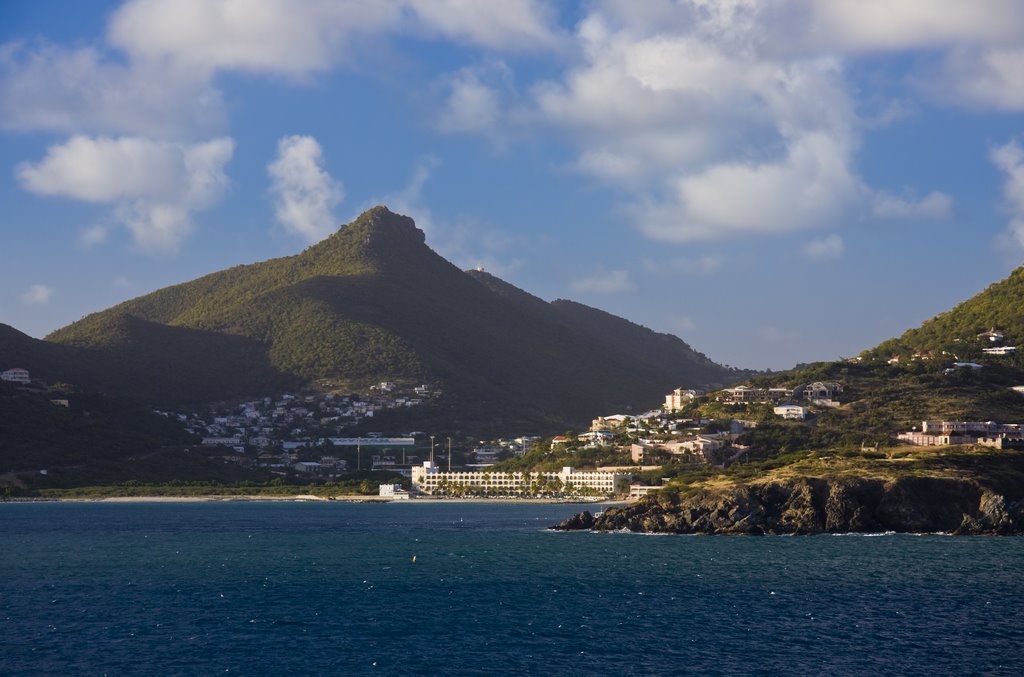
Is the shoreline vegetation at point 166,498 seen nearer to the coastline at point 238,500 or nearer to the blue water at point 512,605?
the coastline at point 238,500

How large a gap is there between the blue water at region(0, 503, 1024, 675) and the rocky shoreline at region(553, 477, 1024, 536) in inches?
221

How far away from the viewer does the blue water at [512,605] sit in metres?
→ 54.8

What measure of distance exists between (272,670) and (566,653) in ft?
40.9

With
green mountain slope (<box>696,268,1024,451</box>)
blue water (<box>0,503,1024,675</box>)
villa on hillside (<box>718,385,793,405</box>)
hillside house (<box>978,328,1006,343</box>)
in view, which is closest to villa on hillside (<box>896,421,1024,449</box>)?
green mountain slope (<box>696,268,1024,451</box>)

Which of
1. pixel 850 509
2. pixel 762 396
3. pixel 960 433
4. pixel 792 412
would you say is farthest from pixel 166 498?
pixel 960 433

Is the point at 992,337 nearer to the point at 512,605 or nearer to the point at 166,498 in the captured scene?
the point at 166,498

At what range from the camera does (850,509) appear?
370 feet

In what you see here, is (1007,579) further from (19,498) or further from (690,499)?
(19,498)

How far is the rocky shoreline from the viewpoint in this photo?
111 m

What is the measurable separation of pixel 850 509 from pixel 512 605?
169ft

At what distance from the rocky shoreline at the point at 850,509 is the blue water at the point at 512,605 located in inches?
221

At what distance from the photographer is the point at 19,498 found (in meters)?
182

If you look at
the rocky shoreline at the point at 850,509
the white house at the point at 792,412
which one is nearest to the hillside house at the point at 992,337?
the white house at the point at 792,412

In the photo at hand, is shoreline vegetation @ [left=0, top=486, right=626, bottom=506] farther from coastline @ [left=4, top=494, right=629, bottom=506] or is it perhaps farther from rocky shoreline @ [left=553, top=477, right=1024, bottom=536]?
rocky shoreline @ [left=553, top=477, right=1024, bottom=536]
